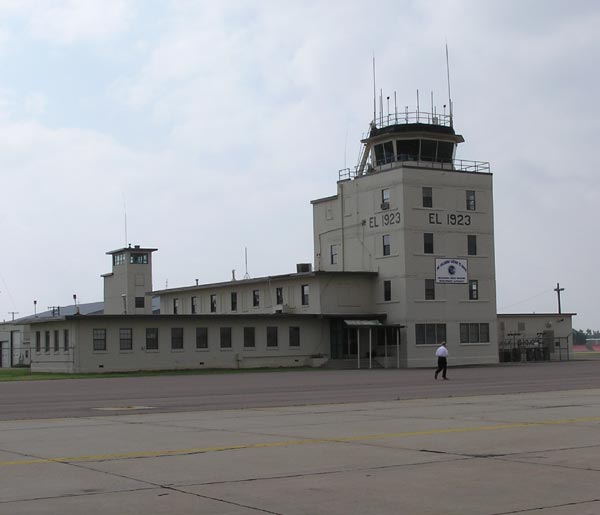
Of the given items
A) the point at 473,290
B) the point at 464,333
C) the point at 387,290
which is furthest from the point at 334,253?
the point at 464,333

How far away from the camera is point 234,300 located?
77062 millimetres

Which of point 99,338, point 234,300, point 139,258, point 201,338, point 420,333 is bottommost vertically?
point 420,333

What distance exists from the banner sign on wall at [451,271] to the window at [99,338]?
80.5 feet

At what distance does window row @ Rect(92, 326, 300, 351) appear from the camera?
58562 millimetres

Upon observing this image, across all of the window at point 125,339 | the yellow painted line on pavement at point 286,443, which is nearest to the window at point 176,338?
the window at point 125,339

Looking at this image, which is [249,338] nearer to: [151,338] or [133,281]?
[151,338]

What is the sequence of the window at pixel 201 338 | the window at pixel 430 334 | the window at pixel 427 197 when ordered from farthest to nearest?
the window at pixel 430 334 → the window at pixel 427 197 → the window at pixel 201 338

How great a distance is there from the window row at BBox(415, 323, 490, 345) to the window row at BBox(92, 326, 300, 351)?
9.04m

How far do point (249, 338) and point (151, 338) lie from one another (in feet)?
24.1

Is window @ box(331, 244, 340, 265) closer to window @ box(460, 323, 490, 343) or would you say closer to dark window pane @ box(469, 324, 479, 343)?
window @ box(460, 323, 490, 343)

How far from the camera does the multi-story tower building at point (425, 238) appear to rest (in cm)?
6612

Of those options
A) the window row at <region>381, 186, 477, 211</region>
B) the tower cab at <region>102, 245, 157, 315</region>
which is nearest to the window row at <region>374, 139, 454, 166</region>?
the window row at <region>381, 186, 477, 211</region>

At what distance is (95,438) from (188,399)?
40.2 ft

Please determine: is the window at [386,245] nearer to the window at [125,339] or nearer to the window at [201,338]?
the window at [201,338]
